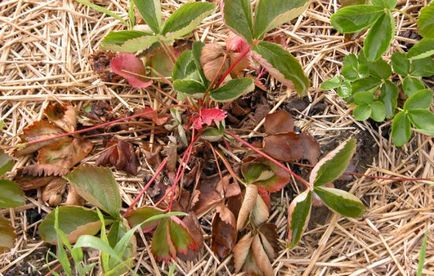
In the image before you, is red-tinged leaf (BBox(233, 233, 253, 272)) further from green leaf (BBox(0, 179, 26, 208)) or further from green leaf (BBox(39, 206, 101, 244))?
green leaf (BBox(0, 179, 26, 208))

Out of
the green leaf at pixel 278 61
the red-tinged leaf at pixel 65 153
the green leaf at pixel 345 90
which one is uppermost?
the green leaf at pixel 278 61

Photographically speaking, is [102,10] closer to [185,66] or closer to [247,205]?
[185,66]

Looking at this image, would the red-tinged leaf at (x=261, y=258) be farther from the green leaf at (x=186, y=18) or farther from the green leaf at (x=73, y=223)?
the green leaf at (x=186, y=18)

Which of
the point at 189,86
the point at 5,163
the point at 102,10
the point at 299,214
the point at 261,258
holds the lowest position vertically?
the point at 261,258

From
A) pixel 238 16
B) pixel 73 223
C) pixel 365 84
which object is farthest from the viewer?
pixel 365 84

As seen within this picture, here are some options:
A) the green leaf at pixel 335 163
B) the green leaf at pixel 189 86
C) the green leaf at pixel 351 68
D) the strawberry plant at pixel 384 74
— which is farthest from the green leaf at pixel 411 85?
the green leaf at pixel 189 86

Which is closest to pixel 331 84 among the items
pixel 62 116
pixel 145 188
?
pixel 145 188
